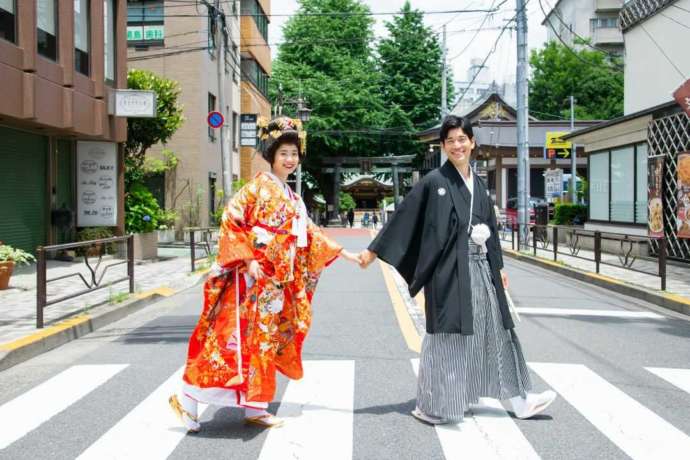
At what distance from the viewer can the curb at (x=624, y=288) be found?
1030 centimetres

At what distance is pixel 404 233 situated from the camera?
4633 millimetres

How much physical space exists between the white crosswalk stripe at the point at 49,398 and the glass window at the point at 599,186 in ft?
57.5

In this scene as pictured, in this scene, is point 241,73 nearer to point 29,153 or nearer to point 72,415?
point 29,153

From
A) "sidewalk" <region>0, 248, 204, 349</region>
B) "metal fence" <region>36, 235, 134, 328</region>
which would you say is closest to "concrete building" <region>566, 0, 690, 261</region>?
"sidewalk" <region>0, 248, 204, 349</region>

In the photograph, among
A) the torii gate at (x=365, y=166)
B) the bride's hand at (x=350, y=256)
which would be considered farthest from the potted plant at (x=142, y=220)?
the torii gate at (x=365, y=166)

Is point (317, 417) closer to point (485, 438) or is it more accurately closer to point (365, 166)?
point (485, 438)

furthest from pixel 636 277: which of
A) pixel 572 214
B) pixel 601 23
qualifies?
pixel 601 23

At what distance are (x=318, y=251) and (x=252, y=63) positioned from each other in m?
33.0

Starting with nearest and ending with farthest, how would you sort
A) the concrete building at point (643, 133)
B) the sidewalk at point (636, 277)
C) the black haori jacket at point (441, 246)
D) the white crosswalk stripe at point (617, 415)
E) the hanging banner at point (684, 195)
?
the white crosswalk stripe at point (617, 415) < the black haori jacket at point (441, 246) < the sidewalk at point (636, 277) < the hanging banner at point (684, 195) < the concrete building at point (643, 133)

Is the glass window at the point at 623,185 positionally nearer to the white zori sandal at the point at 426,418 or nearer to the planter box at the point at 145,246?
the planter box at the point at 145,246

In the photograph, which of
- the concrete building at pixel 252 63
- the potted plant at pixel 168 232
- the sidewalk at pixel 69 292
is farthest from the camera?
the concrete building at pixel 252 63

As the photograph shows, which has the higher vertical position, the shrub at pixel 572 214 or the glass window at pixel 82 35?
the glass window at pixel 82 35

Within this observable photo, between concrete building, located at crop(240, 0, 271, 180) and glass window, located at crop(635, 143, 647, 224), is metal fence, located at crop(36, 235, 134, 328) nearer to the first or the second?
glass window, located at crop(635, 143, 647, 224)

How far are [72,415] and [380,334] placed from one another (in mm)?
3716
